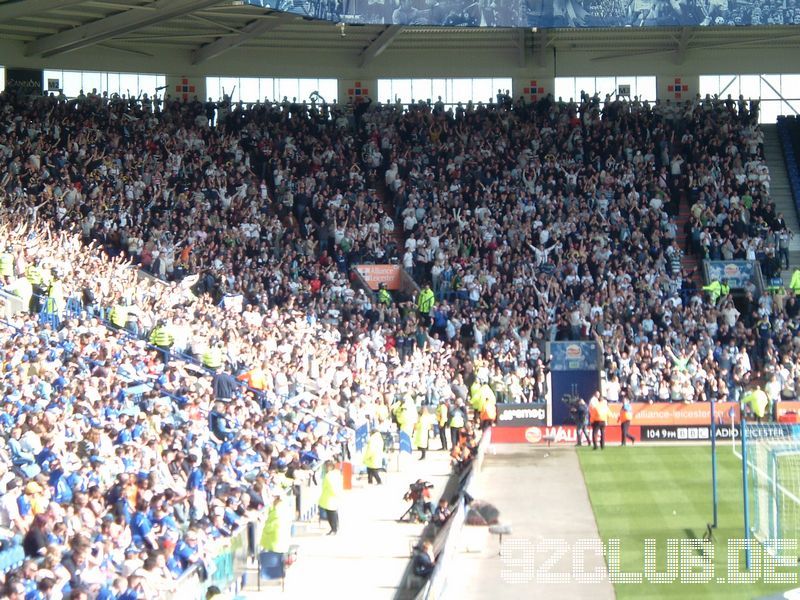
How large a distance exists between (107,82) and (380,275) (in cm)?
1446

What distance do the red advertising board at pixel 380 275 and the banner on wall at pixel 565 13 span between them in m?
8.08

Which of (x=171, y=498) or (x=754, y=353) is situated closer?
(x=171, y=498)

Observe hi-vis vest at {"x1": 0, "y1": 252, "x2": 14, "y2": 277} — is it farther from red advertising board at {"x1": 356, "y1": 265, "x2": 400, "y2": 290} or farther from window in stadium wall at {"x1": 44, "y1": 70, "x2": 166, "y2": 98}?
window in stadium wall at {"x1": 44, "y1": 70, "x2": 166, "y2": 98}

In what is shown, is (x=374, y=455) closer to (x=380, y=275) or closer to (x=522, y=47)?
(x=380, y=275)

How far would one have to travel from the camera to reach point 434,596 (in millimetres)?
15406

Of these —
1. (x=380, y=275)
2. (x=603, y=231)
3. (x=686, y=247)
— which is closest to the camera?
(x=380, y=275)

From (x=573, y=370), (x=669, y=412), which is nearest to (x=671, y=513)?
(x=669, y=412)

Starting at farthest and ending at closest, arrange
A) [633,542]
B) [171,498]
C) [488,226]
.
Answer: [488,226], [633,542], [171,498]

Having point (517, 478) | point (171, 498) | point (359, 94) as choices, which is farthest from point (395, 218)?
point (171, 498)

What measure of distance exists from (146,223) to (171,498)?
22.7 m

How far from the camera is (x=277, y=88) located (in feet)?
167

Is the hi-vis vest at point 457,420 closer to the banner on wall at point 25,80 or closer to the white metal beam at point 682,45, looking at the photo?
the banner on wall at point 25,80

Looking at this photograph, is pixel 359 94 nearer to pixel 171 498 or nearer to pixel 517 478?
pixel 517 478

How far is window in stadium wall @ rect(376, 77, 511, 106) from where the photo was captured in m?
51.2
